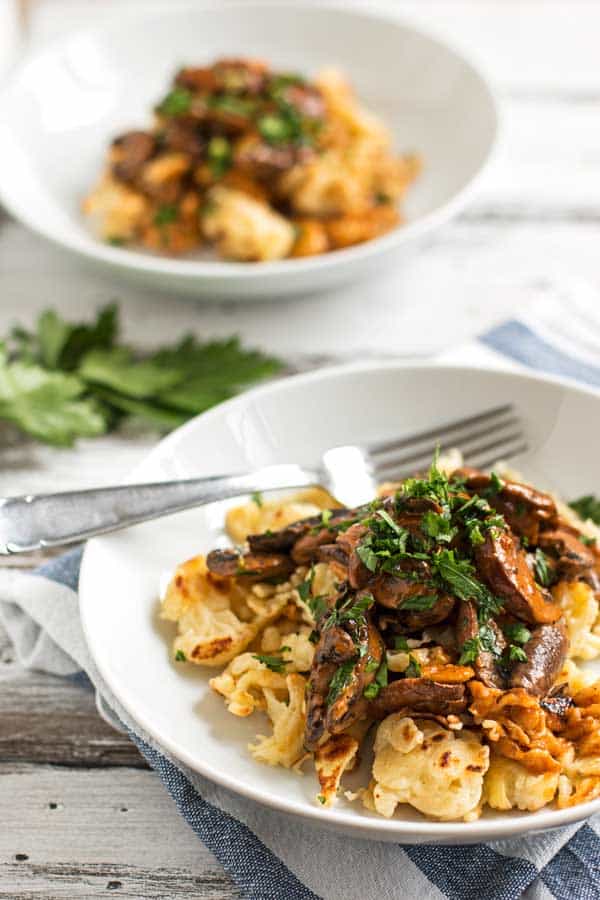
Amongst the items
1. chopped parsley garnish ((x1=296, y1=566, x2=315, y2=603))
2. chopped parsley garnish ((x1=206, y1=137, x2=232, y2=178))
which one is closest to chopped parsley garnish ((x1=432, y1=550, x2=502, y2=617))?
chopped parsley garnish ((x1=296, y1=566, x2=315, y2=603))

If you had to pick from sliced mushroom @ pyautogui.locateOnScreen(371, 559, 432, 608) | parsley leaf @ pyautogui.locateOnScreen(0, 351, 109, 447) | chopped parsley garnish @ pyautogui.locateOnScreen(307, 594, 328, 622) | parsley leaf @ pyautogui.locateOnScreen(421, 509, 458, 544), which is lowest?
parsley leaf @ pyautogui.locateOnScreen(0, 351, 109, 447)

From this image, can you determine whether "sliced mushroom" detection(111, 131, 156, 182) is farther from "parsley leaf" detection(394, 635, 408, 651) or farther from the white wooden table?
"parsley leaf" detection(394, 635, 408, 651)

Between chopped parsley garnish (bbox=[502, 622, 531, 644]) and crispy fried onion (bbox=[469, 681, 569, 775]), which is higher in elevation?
chopped parsley garnish (bbox=[502, 622, 531, 644])

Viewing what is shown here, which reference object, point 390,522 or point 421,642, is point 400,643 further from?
point 390,522

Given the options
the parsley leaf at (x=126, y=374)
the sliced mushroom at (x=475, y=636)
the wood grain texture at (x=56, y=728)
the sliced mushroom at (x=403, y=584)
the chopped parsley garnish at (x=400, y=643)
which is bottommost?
the wood grain texture at (x=56, y=728)

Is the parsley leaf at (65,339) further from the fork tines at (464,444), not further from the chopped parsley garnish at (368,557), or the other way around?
the chopped parsley garnish at (368,557)

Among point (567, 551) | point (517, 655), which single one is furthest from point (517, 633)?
point (567, 551)

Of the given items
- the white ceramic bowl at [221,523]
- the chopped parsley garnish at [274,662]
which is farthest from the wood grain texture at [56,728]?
→ the chopped parsley garnish at [274,662]
